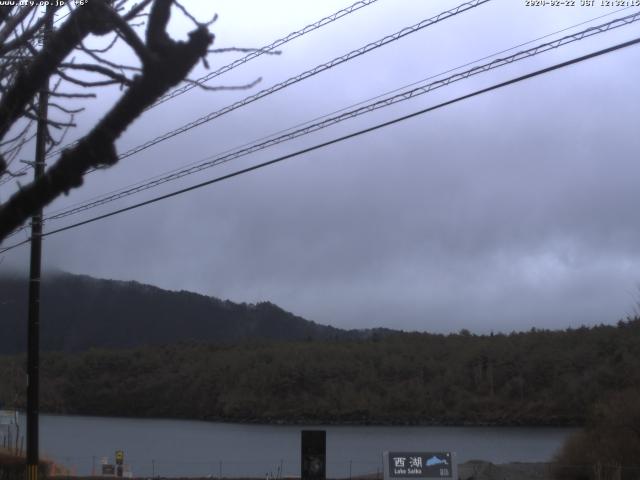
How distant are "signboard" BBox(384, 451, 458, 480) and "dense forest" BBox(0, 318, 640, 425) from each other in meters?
56.9

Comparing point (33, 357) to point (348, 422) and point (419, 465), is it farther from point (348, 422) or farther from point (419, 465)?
point (348, 422)

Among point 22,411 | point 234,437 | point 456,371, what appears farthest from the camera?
point 456,371

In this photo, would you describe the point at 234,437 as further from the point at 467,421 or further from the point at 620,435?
the point at 620,435

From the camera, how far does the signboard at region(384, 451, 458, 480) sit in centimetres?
2511

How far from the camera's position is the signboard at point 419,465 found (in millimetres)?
25109

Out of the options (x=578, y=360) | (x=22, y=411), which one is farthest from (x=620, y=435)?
(x=22, y=411)

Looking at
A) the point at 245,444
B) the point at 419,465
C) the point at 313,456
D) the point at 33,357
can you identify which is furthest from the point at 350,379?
the point at 33,357

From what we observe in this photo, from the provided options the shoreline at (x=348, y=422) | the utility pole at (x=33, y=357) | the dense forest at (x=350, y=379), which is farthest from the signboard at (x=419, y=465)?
the shoreline at (x=348, y=422)

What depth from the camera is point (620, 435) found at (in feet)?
120

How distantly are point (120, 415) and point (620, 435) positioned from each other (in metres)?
79.7

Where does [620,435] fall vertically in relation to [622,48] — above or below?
below

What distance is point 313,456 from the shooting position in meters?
22.3

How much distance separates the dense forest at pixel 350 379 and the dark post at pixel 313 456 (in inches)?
2402

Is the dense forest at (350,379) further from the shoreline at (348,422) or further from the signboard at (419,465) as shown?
the signboard at (419,465)
